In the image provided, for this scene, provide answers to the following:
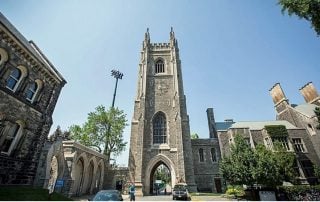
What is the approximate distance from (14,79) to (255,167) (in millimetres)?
19637

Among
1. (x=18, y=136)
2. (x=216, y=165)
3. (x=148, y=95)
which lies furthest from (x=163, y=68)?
(x=18, y=136)

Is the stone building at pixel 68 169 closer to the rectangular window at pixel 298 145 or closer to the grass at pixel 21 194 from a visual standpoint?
the grass at pixel 21 194

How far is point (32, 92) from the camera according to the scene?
508 inches

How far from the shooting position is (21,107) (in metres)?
11.6

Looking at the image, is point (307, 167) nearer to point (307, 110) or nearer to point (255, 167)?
point (307, 110)

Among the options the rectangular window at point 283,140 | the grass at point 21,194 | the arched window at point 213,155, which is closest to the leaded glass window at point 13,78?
the grass at point 21,194

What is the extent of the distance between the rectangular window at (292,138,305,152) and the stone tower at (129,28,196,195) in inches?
637

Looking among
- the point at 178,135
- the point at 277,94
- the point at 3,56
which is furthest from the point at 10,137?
the point at 277,94

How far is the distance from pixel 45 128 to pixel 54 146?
2.23 meters

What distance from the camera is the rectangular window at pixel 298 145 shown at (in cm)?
2687

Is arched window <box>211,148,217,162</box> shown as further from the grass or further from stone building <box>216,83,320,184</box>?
the grass

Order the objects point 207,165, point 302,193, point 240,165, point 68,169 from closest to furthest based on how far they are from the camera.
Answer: point 302,193 < point 240,165 < point 68,169 < point 207,165

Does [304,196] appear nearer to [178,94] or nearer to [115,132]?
[178,94]

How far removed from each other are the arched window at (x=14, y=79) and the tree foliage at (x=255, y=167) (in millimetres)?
18637
